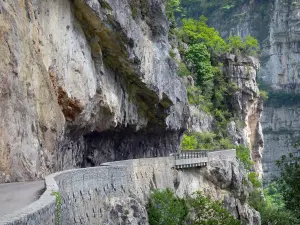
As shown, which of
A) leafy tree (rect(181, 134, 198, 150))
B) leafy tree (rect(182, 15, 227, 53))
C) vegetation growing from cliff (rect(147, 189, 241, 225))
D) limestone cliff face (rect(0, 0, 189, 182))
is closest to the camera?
limestone cliff face (rect(0, 0, 189, 182))

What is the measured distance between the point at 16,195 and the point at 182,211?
655 inches

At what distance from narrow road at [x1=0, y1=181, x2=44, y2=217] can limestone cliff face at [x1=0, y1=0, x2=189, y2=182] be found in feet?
7.56

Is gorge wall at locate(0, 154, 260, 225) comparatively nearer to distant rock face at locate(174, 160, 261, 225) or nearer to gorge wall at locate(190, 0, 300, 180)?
distant rock face at locate(174, 160, 261, 225)

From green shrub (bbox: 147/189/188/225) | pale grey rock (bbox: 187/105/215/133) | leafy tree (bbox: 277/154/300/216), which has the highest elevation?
pale grey rock (bbox: 187/105/215/133)

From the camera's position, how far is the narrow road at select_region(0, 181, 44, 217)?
12.7 meters

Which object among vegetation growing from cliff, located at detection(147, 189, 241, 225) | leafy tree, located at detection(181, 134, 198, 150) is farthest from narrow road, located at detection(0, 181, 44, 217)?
leafy tree, located at detection(181, 134, 198, 150)

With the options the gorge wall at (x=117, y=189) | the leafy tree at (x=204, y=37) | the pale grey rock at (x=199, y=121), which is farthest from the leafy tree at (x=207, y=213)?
the leafy tree at (x=204, y=37)

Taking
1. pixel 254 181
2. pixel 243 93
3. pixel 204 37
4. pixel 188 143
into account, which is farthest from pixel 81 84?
pixel 204 37

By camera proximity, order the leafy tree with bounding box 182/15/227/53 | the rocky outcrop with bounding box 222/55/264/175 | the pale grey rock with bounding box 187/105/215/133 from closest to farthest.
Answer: the pale grey rock with bounding box 187/105/215/133
the rocky outcrop with bounding box 222/55/264/175
the leafy tree with bounding box 182/15/227/53

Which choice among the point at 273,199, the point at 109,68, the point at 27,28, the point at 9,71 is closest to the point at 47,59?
the point at 27,28

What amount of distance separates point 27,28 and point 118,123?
13.6 m

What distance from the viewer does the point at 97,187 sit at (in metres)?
19.5

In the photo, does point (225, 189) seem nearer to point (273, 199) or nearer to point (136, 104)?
point (136, 104)

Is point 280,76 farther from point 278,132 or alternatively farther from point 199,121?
point 199,121
